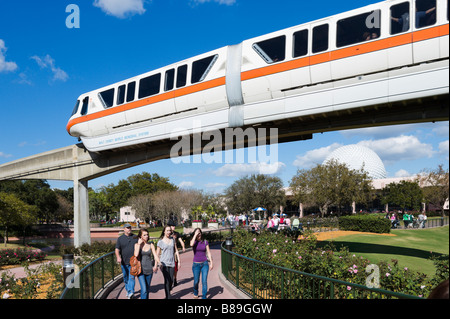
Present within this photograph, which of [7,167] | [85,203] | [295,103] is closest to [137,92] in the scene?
[295,103]

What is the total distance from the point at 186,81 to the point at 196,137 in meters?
2.83

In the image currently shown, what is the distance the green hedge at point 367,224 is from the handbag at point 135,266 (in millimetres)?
26765

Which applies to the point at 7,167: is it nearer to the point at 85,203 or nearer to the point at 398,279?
the point at 85,203

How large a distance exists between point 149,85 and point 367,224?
23346 millimetres

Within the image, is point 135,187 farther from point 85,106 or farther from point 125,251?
point 125,251

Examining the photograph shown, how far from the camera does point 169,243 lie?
8.27 m

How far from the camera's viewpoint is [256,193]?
59.1m

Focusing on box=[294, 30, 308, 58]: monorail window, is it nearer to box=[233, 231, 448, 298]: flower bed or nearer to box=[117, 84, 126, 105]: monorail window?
box=[233, 231, 448, 298]: flower bed

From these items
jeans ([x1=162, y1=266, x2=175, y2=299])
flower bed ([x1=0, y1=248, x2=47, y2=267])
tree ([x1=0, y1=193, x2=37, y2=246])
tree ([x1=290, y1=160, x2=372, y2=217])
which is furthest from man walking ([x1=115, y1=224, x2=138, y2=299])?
tree ([x1=290, y1=160, x2=372, y2=217])

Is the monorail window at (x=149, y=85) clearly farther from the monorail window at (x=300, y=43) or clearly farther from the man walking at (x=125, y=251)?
the man walking at (x=125, y=251)

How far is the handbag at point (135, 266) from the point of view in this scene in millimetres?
7844

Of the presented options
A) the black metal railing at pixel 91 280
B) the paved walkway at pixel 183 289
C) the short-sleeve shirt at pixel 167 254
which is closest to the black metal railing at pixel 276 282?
the paved walkway at pixel 183 289

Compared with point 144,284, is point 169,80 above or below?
above

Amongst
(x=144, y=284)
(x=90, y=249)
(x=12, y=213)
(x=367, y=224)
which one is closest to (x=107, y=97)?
(x=90, y=249)
